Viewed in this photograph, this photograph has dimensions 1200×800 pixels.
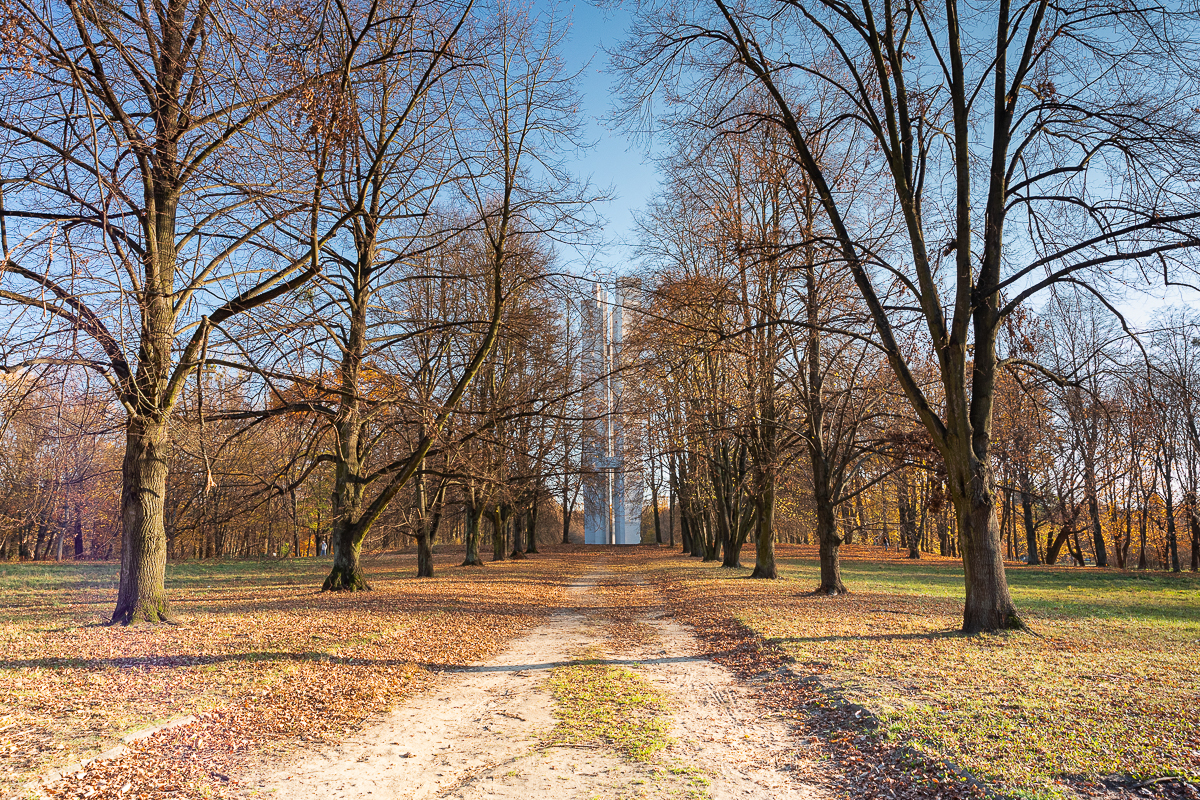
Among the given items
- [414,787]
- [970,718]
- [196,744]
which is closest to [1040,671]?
[970,718]

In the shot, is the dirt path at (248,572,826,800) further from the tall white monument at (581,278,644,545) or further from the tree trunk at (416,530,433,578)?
the tree trunk at (416,530,433,578)

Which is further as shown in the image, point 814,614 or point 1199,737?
point 814,614

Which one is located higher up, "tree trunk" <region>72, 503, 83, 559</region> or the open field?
the open field

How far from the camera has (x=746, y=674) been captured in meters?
7.11

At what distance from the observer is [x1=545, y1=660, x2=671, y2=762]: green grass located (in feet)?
15.7

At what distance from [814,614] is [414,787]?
26.7ft

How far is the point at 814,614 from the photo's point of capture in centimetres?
1066

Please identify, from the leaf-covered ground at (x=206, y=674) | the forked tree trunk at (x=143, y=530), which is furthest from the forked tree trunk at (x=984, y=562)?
the forked tree trunk at (x=143, y=530)

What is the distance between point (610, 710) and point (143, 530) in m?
6.64

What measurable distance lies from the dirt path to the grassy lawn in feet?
3.40

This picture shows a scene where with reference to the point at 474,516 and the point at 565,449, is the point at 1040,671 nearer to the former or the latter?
the point at 474,516

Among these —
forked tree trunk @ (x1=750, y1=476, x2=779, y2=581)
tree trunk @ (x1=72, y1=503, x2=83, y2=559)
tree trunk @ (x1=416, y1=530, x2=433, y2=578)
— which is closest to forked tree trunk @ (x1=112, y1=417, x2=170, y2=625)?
tree trunk @ (x1=416, y1=530, x2=433, y2=578)

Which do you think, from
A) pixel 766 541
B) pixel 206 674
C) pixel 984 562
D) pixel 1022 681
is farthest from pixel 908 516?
pixel 206 674

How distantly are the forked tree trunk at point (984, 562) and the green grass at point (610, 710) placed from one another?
181 inches
